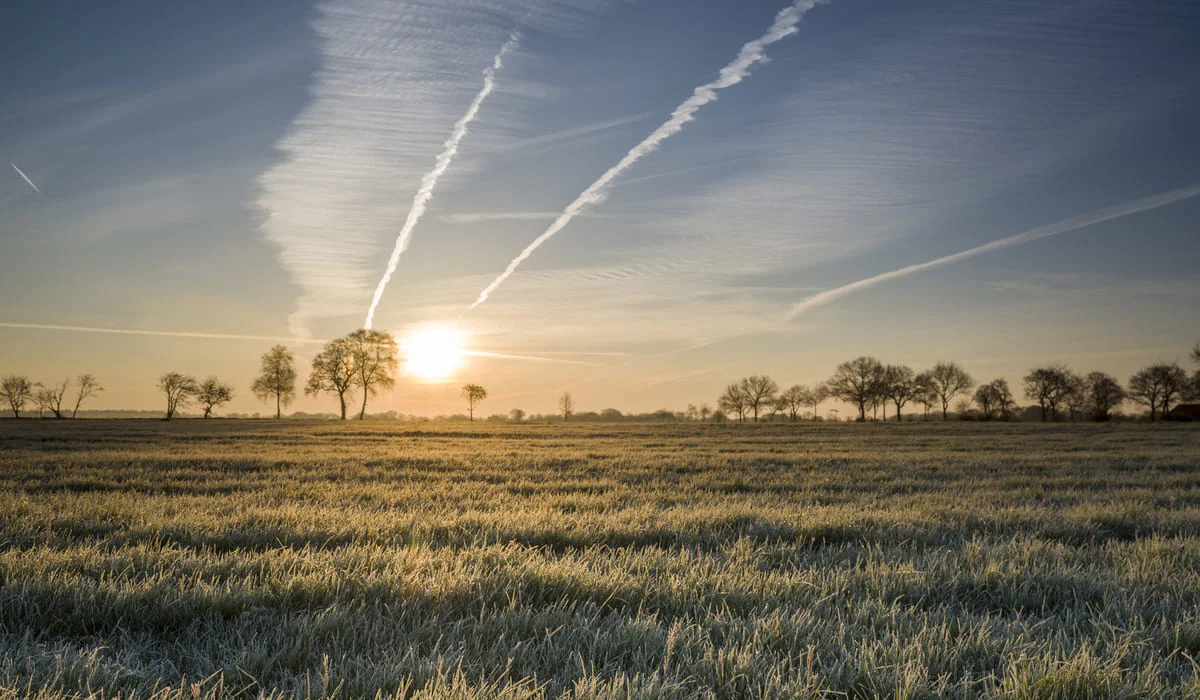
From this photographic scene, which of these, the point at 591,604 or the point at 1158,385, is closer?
the point at 591,604

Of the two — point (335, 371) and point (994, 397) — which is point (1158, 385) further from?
point (335, 371)

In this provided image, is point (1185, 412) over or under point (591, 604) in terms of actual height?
under

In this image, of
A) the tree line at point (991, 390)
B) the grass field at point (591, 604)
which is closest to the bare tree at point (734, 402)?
the tree line at point (991, 390)

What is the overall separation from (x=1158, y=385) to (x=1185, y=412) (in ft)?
37.8

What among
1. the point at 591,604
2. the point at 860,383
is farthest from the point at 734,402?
the point at 591,604

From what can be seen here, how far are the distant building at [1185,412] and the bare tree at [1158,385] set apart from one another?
1476mm

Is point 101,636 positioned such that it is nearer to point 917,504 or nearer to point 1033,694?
point 1033,694

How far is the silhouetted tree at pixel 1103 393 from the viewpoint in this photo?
120m

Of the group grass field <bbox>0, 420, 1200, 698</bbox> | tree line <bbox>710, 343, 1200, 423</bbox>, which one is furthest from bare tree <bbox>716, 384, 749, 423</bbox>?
grass field <bbox>0, 420, 1200, 698</bbox>

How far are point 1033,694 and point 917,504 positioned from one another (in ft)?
27.2

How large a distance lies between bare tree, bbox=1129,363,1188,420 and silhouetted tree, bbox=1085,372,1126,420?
4424 millimetres

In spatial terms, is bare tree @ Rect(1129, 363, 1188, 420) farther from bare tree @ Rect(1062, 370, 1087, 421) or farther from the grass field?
the grass field

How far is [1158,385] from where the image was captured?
112m

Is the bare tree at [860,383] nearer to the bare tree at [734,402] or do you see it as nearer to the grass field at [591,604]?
the bare tree at [734,402]
